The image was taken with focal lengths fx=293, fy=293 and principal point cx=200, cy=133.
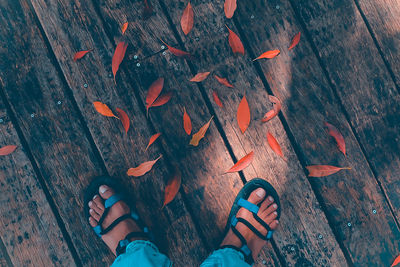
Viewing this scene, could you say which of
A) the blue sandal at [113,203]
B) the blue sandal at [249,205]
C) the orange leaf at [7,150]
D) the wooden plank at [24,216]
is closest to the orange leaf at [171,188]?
the blue sandal at [113,203]

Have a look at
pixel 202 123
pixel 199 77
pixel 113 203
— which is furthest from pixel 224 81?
pixel 113 203

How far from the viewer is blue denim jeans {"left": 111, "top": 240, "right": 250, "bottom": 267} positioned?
1.20 meters

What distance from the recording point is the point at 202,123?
1356mm

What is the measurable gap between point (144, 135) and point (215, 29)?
0.59 metres

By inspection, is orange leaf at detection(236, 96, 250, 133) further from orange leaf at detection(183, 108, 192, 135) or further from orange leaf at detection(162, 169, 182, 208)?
orange leaf at detection(162, 169, 182, 208)

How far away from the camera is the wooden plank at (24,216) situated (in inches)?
51.6

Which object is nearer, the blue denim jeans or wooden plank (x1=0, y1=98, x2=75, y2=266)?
the blue denim jeans

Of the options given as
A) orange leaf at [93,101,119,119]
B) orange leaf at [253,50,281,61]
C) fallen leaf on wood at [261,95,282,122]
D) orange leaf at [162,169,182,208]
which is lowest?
orange leaf at [162,169,182,208]

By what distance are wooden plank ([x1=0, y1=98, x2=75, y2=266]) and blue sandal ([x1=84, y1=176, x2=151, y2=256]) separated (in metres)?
0.17

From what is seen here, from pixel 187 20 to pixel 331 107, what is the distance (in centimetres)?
78

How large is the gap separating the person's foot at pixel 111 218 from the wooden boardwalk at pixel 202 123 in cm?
5

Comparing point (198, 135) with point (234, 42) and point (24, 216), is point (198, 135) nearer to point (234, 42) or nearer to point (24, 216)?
point (234, 42)

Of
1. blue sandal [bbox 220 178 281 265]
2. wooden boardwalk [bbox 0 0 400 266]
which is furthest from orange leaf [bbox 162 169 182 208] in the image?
blue sandal [bbox 220 178 281 265]

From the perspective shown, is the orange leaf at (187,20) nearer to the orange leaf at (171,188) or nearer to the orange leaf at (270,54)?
the orange leaf at (270,54)
